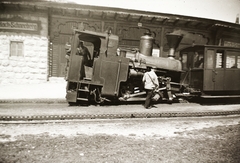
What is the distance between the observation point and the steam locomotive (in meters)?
6.68

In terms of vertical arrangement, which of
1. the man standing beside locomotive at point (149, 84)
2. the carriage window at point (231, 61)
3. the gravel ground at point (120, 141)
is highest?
the carriage window at point (231, 61)

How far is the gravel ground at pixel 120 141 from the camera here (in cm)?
292

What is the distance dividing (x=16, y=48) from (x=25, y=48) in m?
0.61

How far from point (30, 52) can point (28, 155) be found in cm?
1045

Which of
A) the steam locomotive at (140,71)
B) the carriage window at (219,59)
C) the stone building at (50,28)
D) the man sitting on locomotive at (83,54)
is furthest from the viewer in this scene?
the stone building at (50,28)

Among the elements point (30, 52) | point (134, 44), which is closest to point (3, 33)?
point (30, 52)

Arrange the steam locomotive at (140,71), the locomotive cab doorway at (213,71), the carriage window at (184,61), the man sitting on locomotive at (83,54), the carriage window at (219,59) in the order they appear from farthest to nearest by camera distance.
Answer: the carriage window at (184,61)
the carriage window at (219,59)
the locomotive cab doorway at (213,71)
the man sitting on locomotive at (83,54)
the steam locomotive at (140,71)

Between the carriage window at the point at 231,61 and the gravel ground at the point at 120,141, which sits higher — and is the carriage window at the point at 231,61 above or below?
above

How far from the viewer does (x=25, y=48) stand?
11695 millimetres

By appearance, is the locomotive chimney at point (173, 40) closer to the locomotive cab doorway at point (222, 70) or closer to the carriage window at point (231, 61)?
the locomotive cab doorway at point (222, 70)

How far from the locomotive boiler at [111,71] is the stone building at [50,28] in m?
4.42

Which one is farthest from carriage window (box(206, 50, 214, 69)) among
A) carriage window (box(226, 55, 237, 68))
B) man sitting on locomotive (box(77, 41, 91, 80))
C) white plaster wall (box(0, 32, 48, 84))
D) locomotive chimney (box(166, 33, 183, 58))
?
white plaster wall (box(0, 32, 48, 84))

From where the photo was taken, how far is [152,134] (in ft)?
13.6

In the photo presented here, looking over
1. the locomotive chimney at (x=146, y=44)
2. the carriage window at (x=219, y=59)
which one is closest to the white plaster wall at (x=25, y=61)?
the locomotive chimney at (x=146, y=44)
